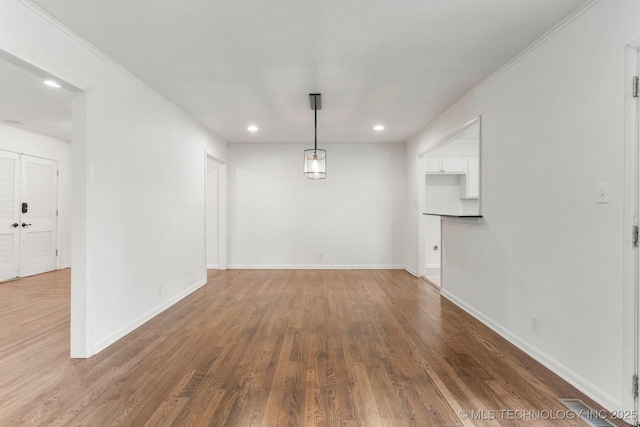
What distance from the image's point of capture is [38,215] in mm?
6016

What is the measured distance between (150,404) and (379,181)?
5.47m

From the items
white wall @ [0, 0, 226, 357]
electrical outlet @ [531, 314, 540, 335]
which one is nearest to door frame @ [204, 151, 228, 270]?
white wall @ [0, 0, 226, 357]

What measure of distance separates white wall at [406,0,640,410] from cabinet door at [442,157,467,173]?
2.84 metres

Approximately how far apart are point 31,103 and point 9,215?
252cm

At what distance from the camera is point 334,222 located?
6.58 m

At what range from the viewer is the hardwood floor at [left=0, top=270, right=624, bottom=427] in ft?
6.17

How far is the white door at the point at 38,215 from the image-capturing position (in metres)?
5.75

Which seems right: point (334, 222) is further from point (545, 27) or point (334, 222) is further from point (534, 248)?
point (545, 27)

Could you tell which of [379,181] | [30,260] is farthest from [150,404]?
[30,260]

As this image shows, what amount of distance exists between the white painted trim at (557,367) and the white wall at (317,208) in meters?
3.20

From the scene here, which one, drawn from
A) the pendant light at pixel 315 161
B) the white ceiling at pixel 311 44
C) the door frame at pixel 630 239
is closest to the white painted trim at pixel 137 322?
the pendant light at pixel 315 161

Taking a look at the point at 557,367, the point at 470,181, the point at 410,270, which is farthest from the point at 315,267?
the point at 557,367

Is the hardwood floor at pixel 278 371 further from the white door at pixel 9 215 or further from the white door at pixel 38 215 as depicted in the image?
the white door at pixel 38 215

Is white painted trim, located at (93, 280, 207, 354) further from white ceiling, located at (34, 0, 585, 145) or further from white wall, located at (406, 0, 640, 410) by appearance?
white wall, located at (406, 0, 640, 410)
